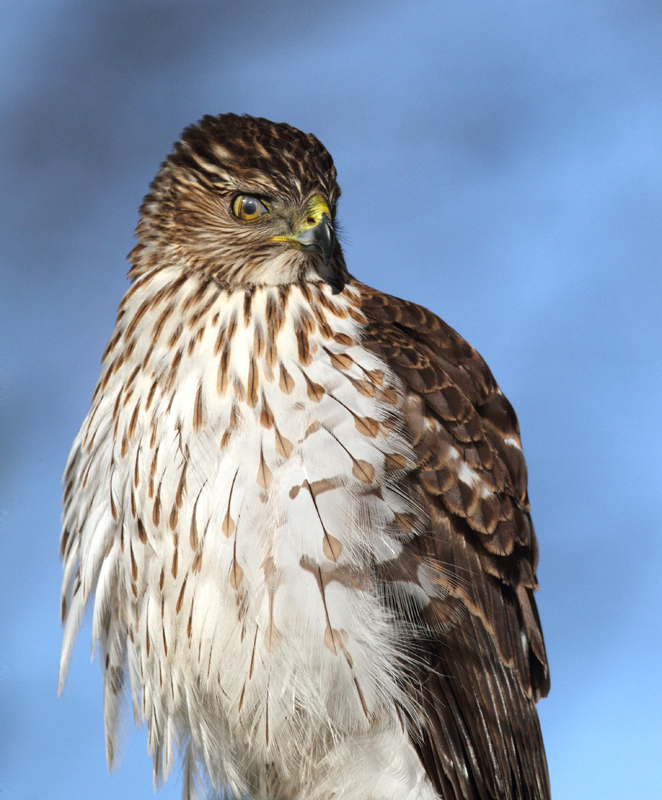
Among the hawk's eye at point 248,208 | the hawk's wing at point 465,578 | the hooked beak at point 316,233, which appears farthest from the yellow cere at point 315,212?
the hawk's wing at point 465,578

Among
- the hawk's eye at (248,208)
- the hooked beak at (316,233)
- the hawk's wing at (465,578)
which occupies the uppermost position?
the hawk's eye at (248,208)

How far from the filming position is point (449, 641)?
2459 mm

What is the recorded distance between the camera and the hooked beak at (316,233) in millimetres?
2484

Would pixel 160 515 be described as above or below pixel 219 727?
above

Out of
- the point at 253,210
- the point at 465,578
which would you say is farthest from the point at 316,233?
the point at 465,578

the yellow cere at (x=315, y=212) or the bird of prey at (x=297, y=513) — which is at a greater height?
the yellow cere at (x=315, y=212)

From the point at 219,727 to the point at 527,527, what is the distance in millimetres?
1168

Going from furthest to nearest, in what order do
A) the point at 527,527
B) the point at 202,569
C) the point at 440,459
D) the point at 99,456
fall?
the point at 527,527
the point at 99,456
the point at 440,459
the point at 202,569

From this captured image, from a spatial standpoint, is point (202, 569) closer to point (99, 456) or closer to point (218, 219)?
point (99, 456)

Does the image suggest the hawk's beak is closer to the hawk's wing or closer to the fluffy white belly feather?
the fluffy white belly feather

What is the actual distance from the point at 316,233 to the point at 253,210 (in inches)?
8.8

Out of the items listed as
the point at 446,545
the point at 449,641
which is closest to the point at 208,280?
the point at 446,545

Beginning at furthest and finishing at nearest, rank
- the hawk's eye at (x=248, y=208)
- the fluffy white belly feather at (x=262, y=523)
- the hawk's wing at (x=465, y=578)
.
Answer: the hawk's eye at (x=248, y=208) < the hawk's wing at (x=465, y=578) < the fluffy white belly feather at (x=262, y=523)

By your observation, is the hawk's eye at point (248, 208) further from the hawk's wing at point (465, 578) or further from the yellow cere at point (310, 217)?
the hawk's wing at point (465, 578)
